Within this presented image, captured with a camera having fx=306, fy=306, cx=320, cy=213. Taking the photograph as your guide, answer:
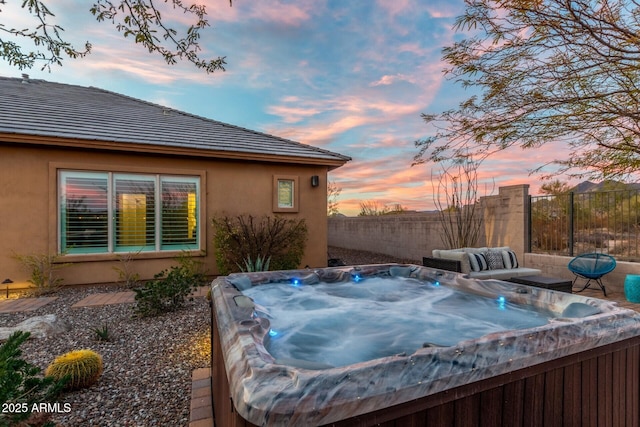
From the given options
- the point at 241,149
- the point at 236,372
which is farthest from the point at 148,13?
the point at 241,149

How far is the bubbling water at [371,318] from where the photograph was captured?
2615 millimetres

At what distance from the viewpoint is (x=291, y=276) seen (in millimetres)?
4164

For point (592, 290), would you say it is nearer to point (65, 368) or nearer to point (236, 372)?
Result: point (236, 372)

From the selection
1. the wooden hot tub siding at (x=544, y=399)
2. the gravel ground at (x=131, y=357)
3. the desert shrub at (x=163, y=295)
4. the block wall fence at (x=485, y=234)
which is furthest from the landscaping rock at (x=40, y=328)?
the block wall fence at (x=485, y=234)

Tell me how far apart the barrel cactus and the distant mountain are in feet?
27.9

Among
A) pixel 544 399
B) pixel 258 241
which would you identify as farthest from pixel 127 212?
pixel 544 399

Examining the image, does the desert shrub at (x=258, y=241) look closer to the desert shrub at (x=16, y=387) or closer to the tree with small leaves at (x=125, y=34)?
the tree with small leaves at (x=125, y=34)

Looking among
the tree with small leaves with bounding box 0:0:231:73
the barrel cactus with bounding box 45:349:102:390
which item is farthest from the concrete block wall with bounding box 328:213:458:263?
the barrel cactus with bounding box 45:349:102:390

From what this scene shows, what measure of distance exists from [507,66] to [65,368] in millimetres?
6455

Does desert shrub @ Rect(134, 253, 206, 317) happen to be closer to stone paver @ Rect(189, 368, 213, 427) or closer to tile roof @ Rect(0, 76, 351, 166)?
stone paver @ Rect(189, 368, 213, 427)

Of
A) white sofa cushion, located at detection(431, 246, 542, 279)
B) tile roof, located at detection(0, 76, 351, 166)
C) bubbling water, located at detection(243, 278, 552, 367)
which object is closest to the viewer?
bubbling water, located at detection(243, 278, 552, 367)

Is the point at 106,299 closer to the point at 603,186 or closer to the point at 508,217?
the point at 508,217

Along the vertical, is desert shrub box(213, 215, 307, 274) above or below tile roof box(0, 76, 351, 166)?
below

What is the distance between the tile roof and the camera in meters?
6.04
